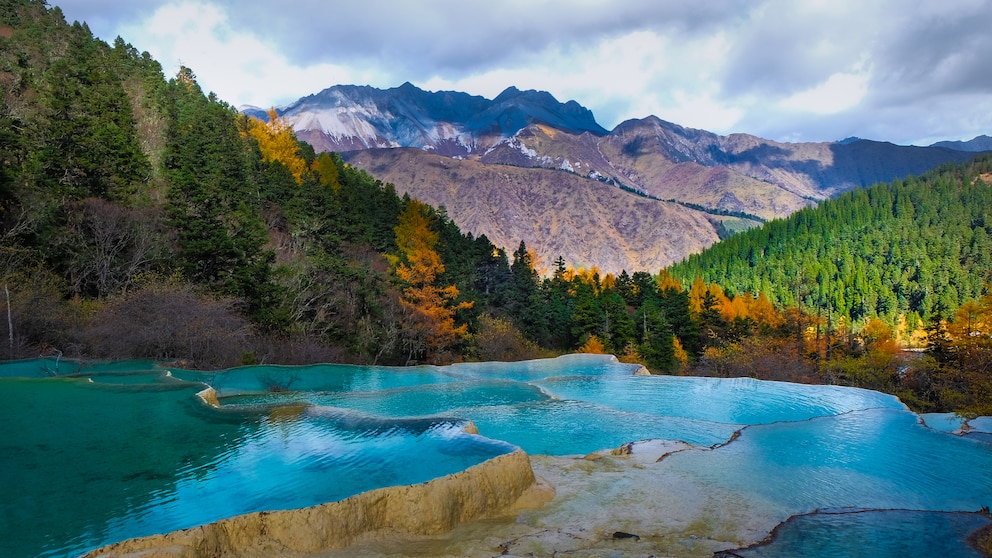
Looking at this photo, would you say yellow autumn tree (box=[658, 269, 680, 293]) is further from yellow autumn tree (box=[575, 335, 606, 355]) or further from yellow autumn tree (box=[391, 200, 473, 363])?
yellow autumn tree (box=[391, 200, 473, 363])

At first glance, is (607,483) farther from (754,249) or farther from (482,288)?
(754,249)

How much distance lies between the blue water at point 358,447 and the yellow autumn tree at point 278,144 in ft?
98.8

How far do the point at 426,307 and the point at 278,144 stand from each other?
23.6m

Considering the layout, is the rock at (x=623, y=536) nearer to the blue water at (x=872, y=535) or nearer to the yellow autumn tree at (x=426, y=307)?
the blue water at (x=872, y=535)

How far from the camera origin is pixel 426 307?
106 ft

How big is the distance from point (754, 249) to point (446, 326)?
10815 cm

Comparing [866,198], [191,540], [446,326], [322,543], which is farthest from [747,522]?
[866,198]

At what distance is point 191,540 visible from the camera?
5.56m

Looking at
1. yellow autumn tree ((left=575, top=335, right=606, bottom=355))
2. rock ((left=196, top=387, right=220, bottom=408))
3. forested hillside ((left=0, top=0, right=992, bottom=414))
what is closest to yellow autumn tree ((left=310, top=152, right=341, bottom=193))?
forested hillside ((left=0, top=0, right=992, bottom=414))

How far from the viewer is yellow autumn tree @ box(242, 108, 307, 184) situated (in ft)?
146

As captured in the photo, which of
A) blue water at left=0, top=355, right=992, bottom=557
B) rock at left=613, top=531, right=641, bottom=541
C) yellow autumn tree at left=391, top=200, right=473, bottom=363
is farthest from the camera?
yellow autumn tree at left=391, top=200, right=473, bottom=363

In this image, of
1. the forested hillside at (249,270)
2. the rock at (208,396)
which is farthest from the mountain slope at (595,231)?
the rock at (208,396)

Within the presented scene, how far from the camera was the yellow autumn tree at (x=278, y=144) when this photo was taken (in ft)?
146

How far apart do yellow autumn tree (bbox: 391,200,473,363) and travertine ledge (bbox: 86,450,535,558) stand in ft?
77.4
